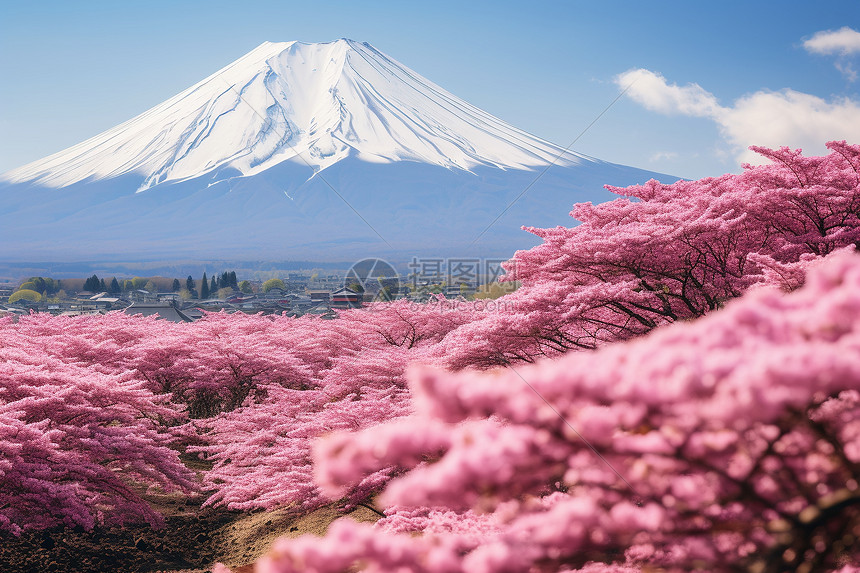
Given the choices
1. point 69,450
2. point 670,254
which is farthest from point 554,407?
point 69,450

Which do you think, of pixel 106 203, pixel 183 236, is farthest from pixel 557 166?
pixel 106 203

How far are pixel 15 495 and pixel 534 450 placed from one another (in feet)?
18.7

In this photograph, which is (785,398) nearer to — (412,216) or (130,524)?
(130,524)

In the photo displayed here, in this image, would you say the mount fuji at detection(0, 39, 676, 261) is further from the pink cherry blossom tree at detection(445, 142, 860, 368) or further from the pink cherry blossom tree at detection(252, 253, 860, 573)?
the pink cherry blossom tree at detection(252, 253, 860, 573)

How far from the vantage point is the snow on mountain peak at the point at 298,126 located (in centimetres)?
9181

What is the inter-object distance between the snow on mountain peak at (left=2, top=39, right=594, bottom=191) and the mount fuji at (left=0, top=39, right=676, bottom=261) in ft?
0.90

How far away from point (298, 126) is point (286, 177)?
20.3 meters

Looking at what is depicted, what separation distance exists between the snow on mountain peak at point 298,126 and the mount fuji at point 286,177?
274 mm

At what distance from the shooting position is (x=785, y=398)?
3.36ft

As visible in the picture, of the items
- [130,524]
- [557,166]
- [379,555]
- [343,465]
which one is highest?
[557,166]

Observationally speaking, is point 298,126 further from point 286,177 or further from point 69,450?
point 69,450

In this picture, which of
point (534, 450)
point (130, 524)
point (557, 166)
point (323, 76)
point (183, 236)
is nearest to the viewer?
point (534, 450)

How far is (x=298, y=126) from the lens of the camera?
10012 centimetres

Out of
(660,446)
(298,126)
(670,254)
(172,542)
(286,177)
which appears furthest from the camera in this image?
(286,177)
